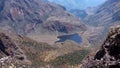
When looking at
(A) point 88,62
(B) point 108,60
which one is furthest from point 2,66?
(B) point 108,60

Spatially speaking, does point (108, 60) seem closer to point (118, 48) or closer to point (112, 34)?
point (118, 48)

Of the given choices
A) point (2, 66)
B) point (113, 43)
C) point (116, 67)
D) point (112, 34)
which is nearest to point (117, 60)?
point (116, 67)

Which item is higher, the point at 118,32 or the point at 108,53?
the point at 118,32

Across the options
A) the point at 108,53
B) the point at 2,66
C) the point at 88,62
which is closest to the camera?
the point at 108,53

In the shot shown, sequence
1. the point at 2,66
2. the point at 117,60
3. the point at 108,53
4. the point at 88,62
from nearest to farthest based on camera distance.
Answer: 1. the point at 117,60
2. the point at 108,53
3. the point at 88,62
4. the point at 2,66

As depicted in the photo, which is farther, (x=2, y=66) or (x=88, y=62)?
(x=2, y=66)

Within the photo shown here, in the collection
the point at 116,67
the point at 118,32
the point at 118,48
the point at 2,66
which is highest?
the point at 2,66
